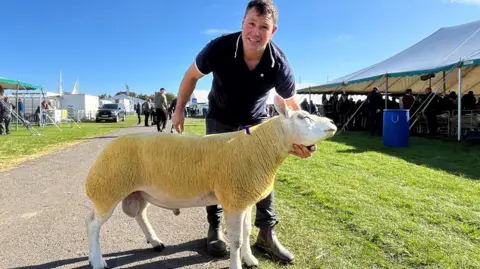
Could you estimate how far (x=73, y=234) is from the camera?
3.63 metres

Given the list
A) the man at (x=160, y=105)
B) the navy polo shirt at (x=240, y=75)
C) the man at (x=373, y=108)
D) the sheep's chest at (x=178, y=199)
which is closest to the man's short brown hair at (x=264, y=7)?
the navy polo shirt at (x=240, y=75)

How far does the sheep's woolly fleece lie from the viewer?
252 cm

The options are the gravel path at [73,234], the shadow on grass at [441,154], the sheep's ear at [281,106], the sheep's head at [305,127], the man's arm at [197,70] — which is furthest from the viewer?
the shadow on grass at [441,154]

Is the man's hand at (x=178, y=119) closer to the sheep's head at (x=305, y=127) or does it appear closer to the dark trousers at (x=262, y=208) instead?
the dark trousers at (x=262, y=208)

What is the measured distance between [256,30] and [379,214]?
2809 millimetres

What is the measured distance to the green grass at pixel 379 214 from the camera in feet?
9.97

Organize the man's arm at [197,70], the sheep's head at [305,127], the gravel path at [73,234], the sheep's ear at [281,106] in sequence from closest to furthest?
the sheep's head at [305,127] < the sheep's ear at [281,106] < the man's arm at [197,70] < the gravel path at [73,234]

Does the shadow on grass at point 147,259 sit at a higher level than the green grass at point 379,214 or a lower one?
lower

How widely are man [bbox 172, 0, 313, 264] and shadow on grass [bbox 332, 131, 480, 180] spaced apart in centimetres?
514

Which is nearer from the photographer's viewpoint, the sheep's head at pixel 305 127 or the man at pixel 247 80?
the sheep's head at pixel 305 127

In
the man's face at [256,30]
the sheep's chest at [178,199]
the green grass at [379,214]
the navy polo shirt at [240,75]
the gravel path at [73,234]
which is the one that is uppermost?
the man's face at [256,30]

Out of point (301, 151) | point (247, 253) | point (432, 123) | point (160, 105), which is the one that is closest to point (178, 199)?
point (247, 253)

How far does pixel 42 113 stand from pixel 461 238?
24285 millimetres

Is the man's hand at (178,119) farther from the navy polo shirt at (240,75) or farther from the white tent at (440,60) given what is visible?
the white tent at (440,60)
